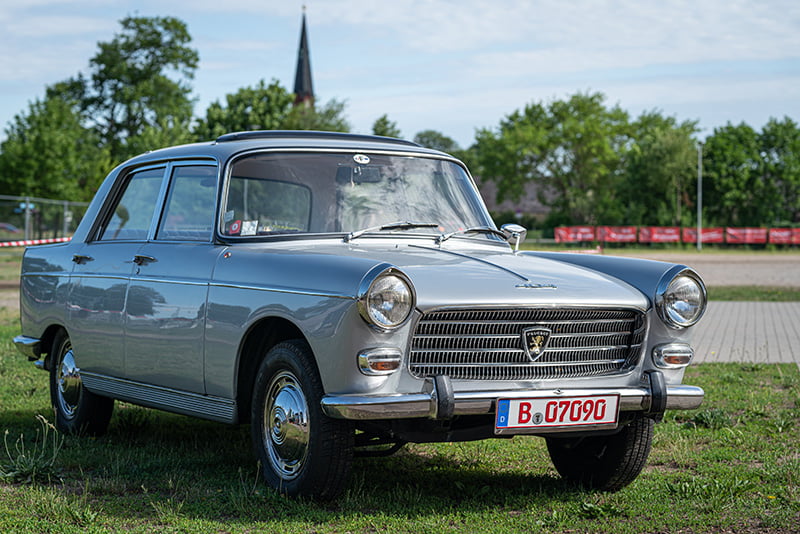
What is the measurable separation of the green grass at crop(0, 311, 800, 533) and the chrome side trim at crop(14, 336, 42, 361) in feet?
1.57

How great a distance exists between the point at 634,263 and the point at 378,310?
167 centimetres

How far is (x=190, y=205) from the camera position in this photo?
587 centimetres

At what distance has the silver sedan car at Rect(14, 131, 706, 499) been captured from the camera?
14.3ft

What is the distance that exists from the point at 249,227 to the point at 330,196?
482mm

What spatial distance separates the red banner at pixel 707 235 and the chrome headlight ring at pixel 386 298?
182ft

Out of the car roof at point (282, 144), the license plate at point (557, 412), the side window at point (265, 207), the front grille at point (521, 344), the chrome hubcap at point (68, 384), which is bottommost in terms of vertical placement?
the chrome hubcap at point (68, 384)

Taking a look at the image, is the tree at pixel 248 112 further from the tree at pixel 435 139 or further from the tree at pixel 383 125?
the tree at pixel 435 139

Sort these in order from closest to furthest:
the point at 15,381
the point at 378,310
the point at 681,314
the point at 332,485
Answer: the point at 378,310 < the point at 332,485 < the point at 681,314 < the point at 15,381

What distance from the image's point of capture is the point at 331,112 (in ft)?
172

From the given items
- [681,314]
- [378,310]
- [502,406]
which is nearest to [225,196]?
[378,310]

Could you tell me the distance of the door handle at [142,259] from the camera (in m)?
5.80

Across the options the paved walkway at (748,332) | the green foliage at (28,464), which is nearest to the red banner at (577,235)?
the paved walkway at (748,332)

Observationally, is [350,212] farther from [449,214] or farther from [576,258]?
[576,258]

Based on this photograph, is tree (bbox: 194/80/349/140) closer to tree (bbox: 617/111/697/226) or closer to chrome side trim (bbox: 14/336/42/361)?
tree (bbox: 617/111/697/226)
